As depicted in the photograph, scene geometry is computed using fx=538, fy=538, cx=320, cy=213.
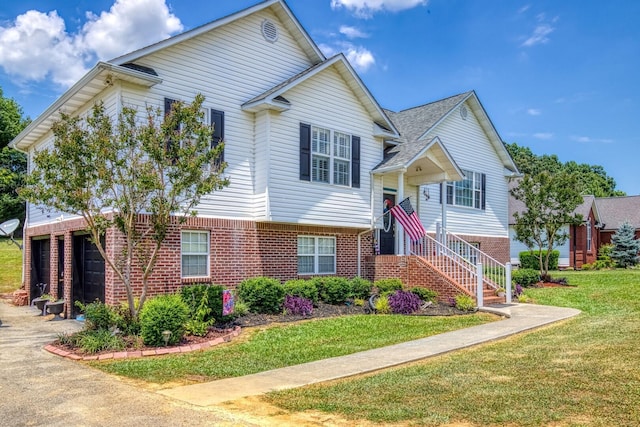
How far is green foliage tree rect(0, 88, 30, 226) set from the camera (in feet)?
127

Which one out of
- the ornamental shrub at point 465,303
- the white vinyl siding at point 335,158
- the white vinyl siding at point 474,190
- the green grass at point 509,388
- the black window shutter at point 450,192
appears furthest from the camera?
the black window shutter at point 450,192

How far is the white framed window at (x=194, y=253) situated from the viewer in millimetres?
13477

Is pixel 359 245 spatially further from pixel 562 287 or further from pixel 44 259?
pixel 44 259

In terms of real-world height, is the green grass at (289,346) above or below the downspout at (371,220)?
below

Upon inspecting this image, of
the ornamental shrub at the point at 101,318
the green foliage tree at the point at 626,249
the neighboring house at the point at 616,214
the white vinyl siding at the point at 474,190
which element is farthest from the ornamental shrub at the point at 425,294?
the neighboring house at the point at 616,214

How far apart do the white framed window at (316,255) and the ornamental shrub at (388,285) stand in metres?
1.70

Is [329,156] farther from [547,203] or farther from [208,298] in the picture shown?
[547,203]

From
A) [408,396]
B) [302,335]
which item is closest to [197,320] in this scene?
[302,335]

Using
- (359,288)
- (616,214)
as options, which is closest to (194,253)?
(359,288)

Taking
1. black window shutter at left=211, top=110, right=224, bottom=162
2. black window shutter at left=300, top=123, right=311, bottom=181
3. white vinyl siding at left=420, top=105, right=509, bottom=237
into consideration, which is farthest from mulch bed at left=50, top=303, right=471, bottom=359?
white vinyl siding at left=420, top=105, right=509, bottom=237

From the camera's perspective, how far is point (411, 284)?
1653 centimetres

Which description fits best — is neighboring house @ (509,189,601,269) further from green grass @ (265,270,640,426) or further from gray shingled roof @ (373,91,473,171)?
green grass @ (265,270,640,426)

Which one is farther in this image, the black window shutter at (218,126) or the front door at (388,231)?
the front door at (388,231)

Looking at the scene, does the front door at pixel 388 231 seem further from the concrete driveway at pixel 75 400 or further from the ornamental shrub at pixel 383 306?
the concrete driveway at pixel 75 400
